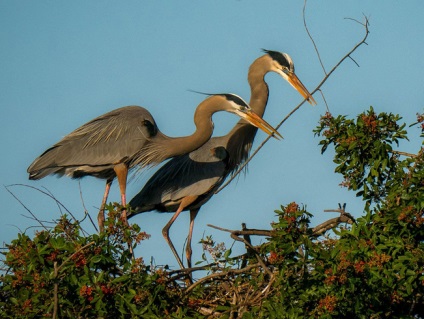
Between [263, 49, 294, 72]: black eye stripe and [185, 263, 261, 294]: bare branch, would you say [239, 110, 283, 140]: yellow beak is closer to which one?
[263, 49, 294, 72]: black eye stripe

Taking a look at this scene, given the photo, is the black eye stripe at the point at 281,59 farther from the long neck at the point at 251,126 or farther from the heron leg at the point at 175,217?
the heron leg at the point at 175,217

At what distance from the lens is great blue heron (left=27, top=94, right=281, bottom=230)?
9.52 metres

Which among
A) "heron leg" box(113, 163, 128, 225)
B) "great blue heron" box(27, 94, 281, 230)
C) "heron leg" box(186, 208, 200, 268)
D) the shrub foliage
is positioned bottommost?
the shrub foliage

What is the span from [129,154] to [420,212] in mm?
4451

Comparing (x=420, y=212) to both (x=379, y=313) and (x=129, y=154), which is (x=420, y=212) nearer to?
(x=379, y=313)

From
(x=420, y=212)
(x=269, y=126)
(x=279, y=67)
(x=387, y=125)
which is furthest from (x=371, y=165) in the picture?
(x=279, y=67)

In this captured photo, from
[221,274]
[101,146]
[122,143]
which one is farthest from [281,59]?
[221,274]

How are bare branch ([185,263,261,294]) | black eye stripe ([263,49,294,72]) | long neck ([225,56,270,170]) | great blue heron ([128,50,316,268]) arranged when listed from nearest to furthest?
bare branch ([185,263,261,294]), great blue heron ([128,50,316,268]), long neck ([225,56,270,170]), black eye stripe ([263,49,294,72])

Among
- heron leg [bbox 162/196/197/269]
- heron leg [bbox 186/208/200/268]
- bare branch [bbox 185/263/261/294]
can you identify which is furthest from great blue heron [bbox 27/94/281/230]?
bare branch [bbox 185/263/261/294]

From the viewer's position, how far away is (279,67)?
1079 cm

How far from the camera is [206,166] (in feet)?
33.1

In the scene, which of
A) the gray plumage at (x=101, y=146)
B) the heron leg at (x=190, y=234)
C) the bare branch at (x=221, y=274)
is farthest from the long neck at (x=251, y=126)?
the bare branch at (x=221, y=274)

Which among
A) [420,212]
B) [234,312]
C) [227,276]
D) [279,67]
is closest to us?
[420,212]

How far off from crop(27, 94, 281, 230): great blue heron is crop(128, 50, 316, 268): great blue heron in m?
0.35
